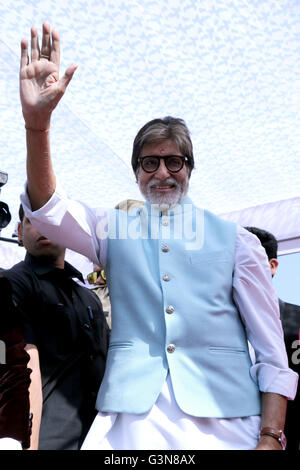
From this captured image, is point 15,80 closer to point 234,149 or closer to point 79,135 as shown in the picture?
point 79,135

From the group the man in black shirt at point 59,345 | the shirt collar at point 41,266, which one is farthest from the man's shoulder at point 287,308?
the shirt collar at point 41,266

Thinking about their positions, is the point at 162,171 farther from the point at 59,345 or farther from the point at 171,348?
the point at 59,345

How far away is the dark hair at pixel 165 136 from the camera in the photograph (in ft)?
5.89

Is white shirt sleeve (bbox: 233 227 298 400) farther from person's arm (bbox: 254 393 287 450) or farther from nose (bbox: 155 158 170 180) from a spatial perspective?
nose (bbox: 155 158 170 180)

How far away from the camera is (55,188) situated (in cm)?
147

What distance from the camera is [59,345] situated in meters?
1.90

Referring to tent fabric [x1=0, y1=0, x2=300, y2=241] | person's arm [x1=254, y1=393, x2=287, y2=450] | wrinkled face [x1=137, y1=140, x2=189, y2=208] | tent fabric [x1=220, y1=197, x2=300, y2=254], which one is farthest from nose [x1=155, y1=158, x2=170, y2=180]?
tent fabric [x1=220, y1=197, x2=300, y2=254]

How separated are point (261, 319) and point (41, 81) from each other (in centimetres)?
90

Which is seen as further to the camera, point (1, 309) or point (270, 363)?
point (270, 363)

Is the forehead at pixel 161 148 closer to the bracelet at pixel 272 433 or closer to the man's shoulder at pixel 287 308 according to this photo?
the bracelet at pixel 272 433

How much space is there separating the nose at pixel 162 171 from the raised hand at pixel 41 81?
1.47 feet

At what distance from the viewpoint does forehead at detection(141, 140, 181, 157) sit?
1.77 m
